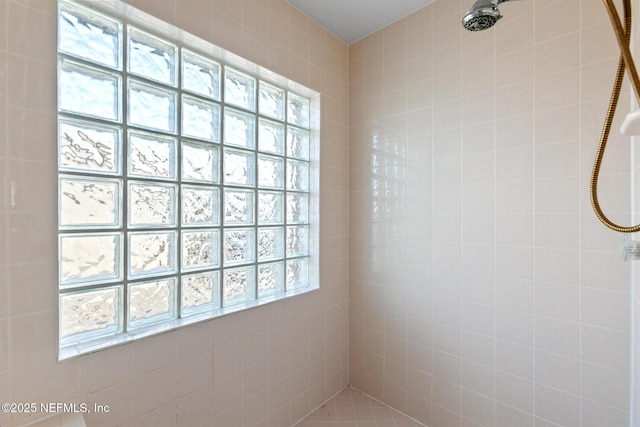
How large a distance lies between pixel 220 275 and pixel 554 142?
67.8 inches

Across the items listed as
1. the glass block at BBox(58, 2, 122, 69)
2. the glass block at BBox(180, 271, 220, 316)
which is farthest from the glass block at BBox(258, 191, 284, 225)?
the glass block at BBox(58, 2, 122, 69)

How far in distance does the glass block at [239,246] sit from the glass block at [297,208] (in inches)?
12.2

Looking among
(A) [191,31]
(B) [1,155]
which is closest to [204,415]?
(B) [1,155]

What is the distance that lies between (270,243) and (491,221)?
1.23 meters

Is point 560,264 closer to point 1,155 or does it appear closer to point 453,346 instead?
point 453,346

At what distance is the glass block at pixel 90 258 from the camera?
3.52 ft

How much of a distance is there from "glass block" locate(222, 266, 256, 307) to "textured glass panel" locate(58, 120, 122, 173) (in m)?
0.72

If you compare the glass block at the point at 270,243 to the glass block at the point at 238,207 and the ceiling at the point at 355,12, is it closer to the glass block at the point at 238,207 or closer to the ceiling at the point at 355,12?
the glass block at the point at 238,207

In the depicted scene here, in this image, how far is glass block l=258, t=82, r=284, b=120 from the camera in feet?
5.69

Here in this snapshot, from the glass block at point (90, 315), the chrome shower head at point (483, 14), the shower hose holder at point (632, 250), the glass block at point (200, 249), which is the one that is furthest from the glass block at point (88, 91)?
the shower hose holder at point (632, 250)

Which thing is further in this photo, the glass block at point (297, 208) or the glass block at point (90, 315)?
the glass block at point (297, 208)

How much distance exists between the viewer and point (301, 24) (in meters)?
1.83

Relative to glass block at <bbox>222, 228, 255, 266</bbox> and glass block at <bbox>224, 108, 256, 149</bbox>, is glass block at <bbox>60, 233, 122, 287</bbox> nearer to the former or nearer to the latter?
glass block at <bbox>222, 228, 255, 266</bbox>

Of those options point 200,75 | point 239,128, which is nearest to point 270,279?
point 239,128
